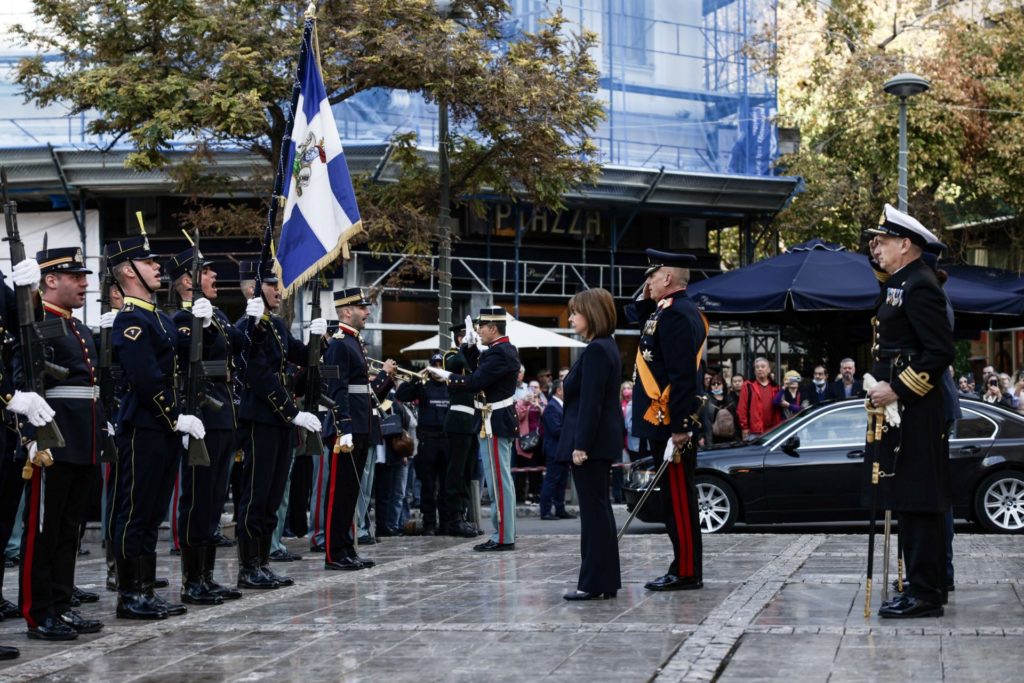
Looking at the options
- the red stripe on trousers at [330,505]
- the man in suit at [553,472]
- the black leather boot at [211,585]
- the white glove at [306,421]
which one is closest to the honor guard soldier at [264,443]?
the white glove at [306,421]

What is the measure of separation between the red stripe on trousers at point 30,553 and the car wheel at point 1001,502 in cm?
990

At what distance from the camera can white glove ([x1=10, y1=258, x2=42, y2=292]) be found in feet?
25.3

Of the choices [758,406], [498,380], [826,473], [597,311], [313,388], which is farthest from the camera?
[758,406]

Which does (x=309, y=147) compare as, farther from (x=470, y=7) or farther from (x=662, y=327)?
(x=470, y=7)

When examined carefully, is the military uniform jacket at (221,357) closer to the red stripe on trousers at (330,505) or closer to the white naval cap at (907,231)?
the red stripe on trousers at (330,505)

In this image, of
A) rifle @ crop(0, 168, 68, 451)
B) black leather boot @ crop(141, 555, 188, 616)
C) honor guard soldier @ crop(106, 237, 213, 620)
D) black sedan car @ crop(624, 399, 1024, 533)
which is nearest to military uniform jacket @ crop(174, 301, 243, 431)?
honor guard soldier @ crop(106, 237, 213, 620)

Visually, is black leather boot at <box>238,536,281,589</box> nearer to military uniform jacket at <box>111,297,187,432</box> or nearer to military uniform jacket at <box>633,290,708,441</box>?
military uniform jacket at <box>111,297,187,432</box>

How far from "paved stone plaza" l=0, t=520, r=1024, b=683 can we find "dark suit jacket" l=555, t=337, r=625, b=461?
96 centimetres

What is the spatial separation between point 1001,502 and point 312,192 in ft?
25.9

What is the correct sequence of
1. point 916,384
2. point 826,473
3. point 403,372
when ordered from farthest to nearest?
1. point 403,372
2. point 826,473
3. point 916,384

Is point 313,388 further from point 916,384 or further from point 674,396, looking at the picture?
point 916,384

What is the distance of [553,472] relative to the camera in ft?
61.1

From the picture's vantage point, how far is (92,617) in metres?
9.27

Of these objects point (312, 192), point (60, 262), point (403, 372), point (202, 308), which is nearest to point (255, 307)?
point (202, 308)
